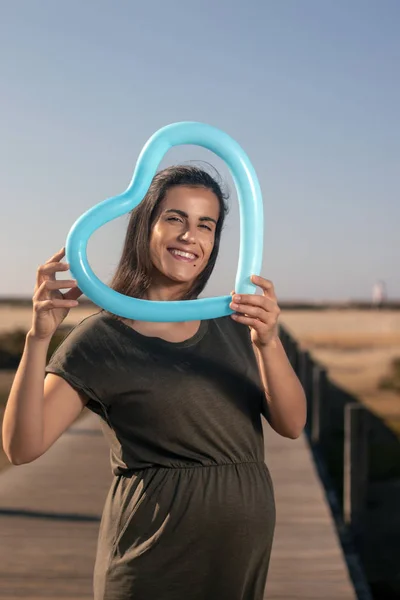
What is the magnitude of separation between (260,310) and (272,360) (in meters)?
0.13

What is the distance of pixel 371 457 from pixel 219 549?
9902mm

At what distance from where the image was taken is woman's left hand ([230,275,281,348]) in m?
1.55

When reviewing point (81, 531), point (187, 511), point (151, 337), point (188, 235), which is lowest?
point (81, 531)

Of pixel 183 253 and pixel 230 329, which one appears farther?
pixel 230 329

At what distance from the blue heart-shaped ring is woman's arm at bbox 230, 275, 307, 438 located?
69mm

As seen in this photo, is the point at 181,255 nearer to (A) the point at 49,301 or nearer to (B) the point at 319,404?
(A) the point at 49,301

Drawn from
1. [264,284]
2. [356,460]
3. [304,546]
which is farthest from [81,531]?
[264,284]

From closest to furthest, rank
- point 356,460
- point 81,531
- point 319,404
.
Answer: point 81,531, point 356,460, point 319,404

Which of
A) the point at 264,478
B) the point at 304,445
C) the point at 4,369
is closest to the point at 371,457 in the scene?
the point at 304,445

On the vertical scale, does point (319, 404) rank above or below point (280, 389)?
below

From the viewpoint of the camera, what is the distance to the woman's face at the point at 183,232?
65.6 inches

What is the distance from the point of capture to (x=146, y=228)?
1.71 metres

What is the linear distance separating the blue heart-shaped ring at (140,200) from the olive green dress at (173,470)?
91 mm

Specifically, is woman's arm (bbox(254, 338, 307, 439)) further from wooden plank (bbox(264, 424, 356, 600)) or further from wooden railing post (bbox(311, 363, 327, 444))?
wooden railing post (bbox(311, 363, 327, 444))
